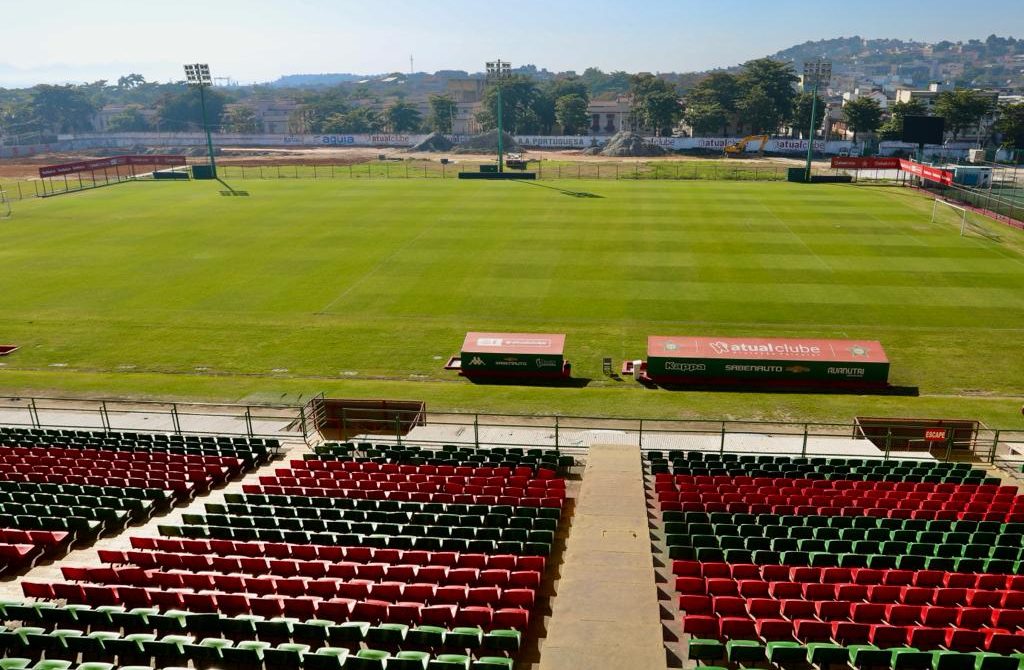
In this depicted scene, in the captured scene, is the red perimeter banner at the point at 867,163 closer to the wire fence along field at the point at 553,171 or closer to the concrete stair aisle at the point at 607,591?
the wire fence along field at the point at 553,171

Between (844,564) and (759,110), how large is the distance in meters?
146

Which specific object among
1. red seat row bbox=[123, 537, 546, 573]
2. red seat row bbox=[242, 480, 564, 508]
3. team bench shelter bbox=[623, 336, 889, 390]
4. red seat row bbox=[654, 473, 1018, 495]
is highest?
red seat row bbox=[123, 537, 546, 573]

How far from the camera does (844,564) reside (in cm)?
1461

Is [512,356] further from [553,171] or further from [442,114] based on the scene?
[442,114]

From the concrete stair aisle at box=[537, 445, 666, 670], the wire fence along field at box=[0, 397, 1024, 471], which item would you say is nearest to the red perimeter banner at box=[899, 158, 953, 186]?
the wire fence along field at box=[0, 397, 1024, 471]

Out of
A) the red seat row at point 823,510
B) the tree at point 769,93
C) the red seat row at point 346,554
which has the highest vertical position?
the tree at point 769,93

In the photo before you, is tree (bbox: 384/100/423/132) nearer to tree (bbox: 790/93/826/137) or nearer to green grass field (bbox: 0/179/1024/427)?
tree (bbox: 790/93/826/137)

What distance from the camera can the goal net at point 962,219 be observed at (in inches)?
2293

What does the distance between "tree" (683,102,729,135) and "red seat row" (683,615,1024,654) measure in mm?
146277

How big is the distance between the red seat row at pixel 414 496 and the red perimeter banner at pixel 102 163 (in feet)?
295

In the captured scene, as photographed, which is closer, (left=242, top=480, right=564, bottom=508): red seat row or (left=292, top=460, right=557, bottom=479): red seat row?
(left=242, top=480, right=564, bottom=508): red seat row

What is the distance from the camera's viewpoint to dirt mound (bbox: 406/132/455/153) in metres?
155

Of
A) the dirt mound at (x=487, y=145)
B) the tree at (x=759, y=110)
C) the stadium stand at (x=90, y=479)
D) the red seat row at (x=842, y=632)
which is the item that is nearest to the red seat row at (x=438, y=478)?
the stadium stand at (x=90, y=479)

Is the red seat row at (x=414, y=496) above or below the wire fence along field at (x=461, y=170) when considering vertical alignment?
below
